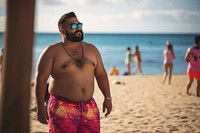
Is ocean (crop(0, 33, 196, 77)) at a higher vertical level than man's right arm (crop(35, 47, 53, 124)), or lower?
lower

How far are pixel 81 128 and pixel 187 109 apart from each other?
17.5 feet

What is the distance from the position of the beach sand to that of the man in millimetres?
2896

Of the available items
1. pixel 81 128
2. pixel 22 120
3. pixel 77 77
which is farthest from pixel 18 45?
pixel 81 128

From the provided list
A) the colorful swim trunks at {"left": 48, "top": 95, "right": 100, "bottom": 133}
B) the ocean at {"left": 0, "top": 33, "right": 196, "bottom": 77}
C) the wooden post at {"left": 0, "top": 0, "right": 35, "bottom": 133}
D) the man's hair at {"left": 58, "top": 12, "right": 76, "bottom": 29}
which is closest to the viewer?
the wooden post at {"left": 0, "top": 0, "right": 35, "bottom": 133}

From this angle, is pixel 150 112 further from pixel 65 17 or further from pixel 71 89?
pixel 65 17

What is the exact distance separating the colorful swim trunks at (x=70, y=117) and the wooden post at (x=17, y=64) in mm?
735

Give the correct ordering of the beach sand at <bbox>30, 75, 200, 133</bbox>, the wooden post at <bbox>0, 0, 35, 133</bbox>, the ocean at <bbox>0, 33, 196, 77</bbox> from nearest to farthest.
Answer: the wooden post at <bbox>0, 0, 35, 133</bbox> < the beach sand at <bbox>30, 75, 200, 133</bbox> < the ocean at <bbox>0, 33, 196, 77</bbox>

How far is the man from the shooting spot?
3391 mm

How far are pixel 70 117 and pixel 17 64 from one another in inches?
39.6

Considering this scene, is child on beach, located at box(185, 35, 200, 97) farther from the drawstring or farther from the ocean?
the drawstring

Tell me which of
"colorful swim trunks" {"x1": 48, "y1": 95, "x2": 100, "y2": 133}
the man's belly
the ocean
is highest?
the man's belly

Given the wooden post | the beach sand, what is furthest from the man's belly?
the beach sand

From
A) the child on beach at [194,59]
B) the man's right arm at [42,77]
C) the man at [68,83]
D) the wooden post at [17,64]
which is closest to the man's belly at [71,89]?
the man at [68,83]

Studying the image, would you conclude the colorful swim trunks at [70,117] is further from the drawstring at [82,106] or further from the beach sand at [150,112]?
the beach sand at [150,112]
